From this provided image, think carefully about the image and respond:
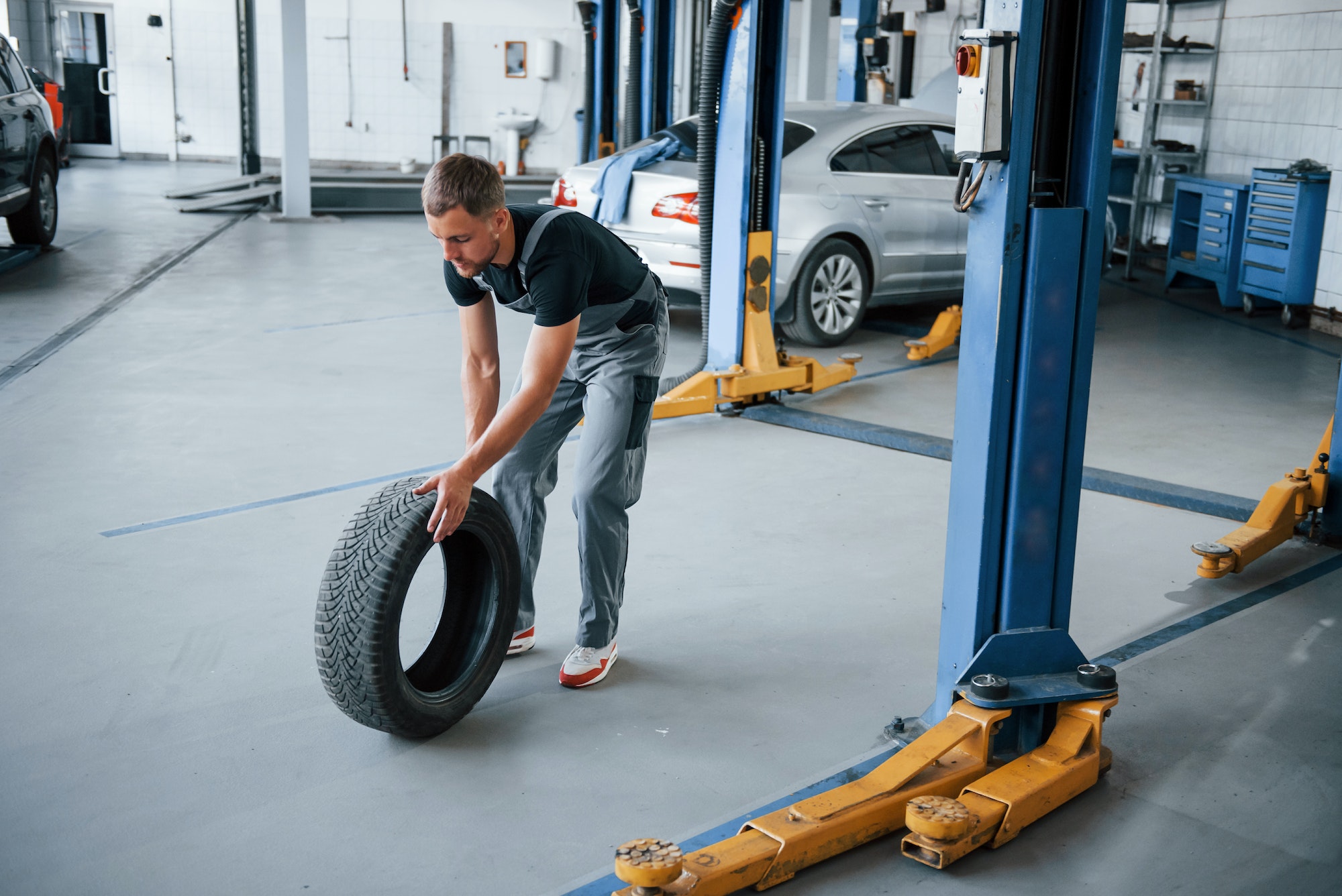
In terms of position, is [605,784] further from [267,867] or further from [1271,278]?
[1271,278]

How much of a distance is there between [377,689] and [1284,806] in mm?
1985

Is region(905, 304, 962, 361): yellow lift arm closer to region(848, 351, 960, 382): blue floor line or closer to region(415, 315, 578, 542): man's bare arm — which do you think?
region(848, 351, 960, 382): blue floor line

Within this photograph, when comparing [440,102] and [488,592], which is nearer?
[488,592]

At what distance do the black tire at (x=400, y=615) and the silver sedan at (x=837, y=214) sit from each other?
3944 millimetres

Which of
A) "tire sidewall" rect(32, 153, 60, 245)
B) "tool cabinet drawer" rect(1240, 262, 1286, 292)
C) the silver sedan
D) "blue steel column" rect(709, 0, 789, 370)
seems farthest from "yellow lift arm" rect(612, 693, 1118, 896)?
"tire sidewall" rect(32, 153, 60, 245)

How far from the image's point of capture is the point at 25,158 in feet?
28.7

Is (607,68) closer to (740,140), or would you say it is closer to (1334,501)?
(740,140)

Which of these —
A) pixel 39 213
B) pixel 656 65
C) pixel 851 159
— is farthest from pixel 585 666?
pixel 39 213

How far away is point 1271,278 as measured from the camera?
845 cm

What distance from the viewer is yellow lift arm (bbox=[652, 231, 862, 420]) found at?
223 inches

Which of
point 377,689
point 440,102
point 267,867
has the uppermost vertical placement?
point 440,102

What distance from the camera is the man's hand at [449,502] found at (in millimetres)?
2562

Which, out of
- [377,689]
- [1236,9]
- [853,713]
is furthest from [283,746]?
[1236,9]

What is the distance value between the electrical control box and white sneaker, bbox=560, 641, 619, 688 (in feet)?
5.03
